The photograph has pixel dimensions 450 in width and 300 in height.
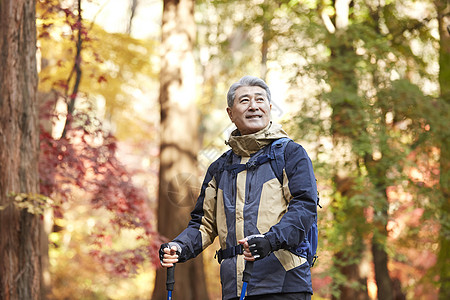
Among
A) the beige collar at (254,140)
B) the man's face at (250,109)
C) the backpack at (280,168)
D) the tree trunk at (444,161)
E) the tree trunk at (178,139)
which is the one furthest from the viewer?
the tree trunk at (444,161)

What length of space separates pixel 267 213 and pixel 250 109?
0.53 m

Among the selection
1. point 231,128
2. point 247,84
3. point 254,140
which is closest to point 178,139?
point 231,128

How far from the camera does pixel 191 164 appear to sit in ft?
26.0

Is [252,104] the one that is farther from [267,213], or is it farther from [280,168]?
[267,213]

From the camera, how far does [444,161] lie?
834cm

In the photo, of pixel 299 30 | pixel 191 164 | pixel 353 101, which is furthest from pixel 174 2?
pixel 353 101

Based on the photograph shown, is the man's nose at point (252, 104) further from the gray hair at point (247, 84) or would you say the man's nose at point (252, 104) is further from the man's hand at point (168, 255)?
the man's hand at point (168, 255)

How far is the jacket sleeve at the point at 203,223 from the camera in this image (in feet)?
8.87

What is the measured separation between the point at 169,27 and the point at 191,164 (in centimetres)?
193

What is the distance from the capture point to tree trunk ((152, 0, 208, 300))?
25.3 feet

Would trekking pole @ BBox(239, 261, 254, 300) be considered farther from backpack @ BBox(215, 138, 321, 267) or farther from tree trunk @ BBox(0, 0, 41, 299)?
tree trunk @ BBox(0, 0, 41, 299)

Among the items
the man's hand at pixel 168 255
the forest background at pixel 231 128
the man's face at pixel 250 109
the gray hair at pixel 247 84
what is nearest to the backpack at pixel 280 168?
the man's face at pixel 250 109

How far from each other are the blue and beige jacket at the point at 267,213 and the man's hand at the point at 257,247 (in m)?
0.03

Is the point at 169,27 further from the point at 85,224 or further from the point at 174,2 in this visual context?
the point at 85,224
